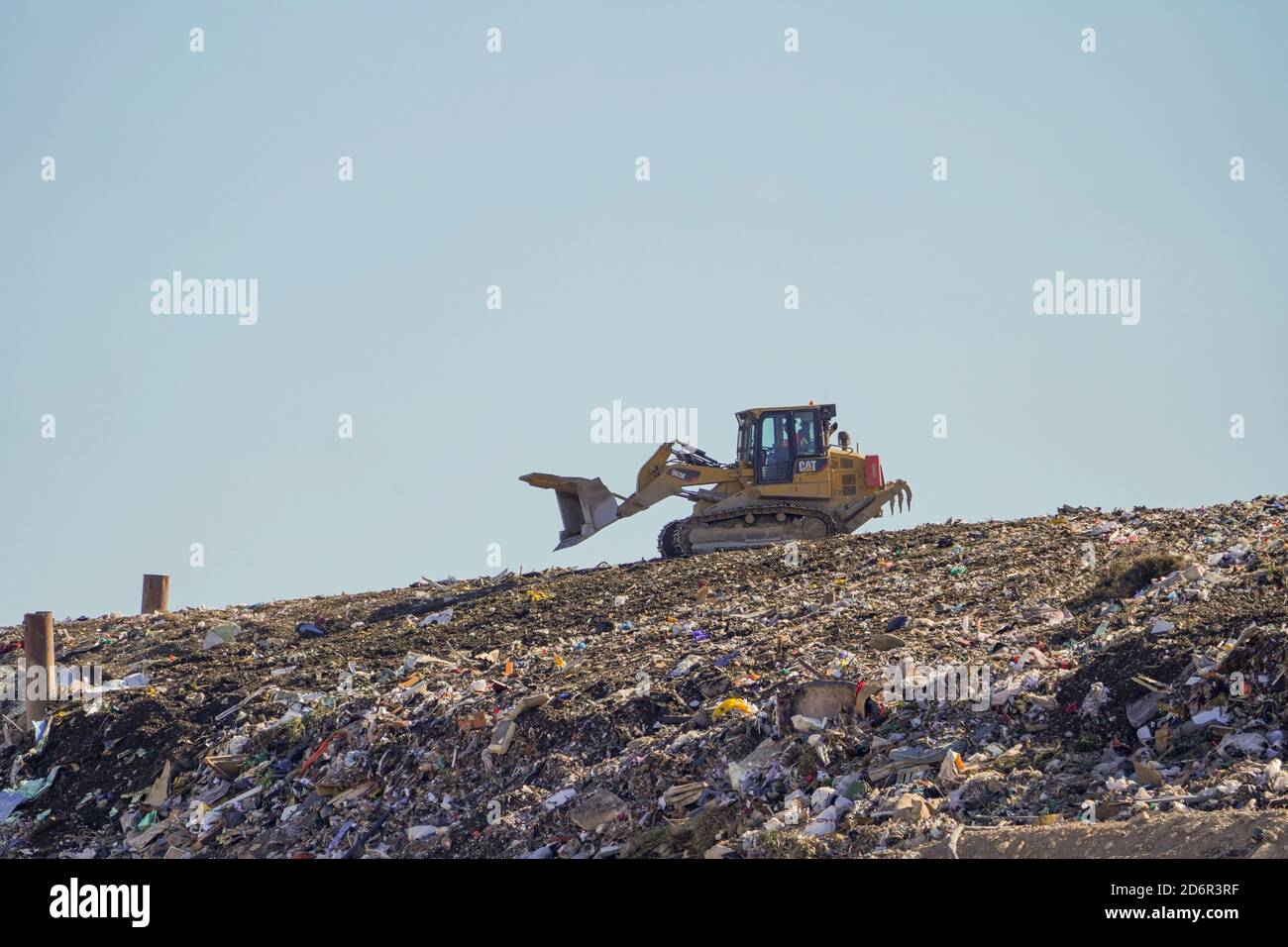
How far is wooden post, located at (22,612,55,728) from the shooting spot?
16.2m

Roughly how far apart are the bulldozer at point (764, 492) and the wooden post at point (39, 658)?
7.93m

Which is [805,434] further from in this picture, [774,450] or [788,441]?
[774,450]

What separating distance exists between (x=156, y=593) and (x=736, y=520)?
8.02 m

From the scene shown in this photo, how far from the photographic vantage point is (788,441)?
75.0 ft

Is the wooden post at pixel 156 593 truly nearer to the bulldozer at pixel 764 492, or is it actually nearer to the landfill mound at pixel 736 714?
the landfill mound at pixel 736 714

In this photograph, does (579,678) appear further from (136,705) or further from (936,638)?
(136,705)

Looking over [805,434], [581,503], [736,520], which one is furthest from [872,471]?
[581,503]

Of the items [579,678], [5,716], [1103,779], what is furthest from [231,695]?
[1103,779]

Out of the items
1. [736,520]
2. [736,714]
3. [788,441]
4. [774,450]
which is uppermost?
[788,441]

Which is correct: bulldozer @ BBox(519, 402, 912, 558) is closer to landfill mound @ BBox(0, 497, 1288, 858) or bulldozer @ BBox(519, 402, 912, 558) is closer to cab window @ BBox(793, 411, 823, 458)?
cab window @ BBox(793, 411, 823, 458)

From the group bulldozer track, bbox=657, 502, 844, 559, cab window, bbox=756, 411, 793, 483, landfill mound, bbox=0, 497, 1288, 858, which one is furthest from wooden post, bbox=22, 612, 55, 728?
cab window, bbox=756, 411, 793, 483
